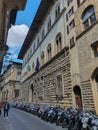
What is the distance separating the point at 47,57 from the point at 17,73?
37.2 metres

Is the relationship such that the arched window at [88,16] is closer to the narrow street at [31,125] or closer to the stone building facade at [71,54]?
the stone building facade at [71,54]

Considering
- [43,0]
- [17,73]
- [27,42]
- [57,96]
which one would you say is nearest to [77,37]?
[57,96]

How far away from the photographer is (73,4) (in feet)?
52.2

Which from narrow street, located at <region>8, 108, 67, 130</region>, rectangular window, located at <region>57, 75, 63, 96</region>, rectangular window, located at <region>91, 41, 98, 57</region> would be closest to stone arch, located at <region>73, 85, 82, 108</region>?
rectangular window, located at <region>57, 75, 63, 96</region>

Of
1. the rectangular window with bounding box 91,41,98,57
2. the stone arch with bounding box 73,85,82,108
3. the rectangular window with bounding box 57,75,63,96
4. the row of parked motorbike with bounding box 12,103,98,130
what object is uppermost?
the rectangular window with bounding box 91,41,98,57

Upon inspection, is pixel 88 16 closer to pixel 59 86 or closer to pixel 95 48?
pixel 95 48

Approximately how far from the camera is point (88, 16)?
44.1 ft

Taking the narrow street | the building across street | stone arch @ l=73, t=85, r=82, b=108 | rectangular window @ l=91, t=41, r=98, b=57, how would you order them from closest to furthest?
the narrow street
rectangular window @ l=91, t=41, r=98, b=57
the building across street
stone arch @ l=73, t=85, r=82, b=108

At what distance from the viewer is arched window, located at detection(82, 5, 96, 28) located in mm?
12972

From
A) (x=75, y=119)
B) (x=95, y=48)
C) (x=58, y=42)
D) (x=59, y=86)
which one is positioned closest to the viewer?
(x=75, y=119)

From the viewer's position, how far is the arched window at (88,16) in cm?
1297

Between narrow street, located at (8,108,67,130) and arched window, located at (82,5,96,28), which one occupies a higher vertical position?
arched window, located at (82,5,96,28)

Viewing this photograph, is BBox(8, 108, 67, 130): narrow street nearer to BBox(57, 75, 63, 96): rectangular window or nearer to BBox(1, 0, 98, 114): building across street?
BBox(1, 0, 98, 114): building across street

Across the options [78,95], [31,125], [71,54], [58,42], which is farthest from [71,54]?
[31,125]
